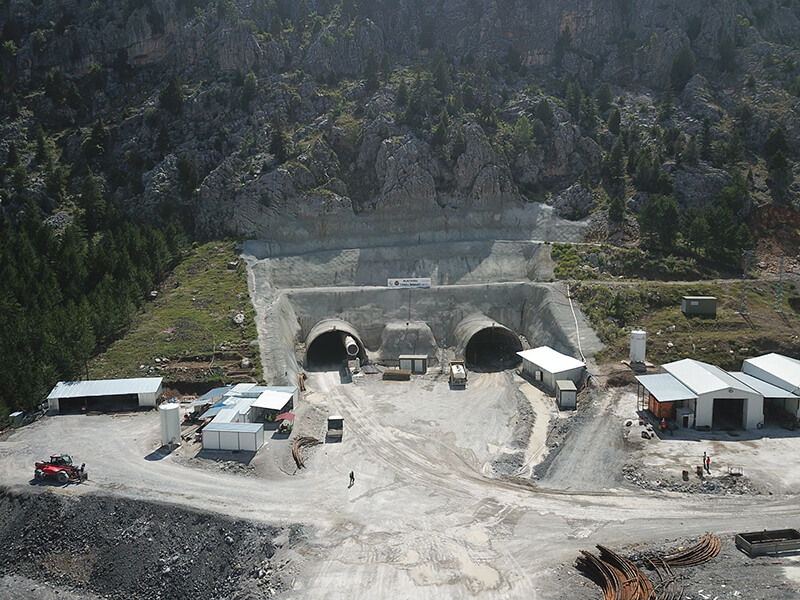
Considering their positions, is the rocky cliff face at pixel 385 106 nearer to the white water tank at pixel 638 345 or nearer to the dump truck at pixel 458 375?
the dump truck at pixel 458 375

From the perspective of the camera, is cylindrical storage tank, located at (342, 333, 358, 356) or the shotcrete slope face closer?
cylindrical storage tank, located at (342, 333, 358, 356)

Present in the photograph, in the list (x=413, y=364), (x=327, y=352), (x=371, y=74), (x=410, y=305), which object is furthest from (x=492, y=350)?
(x=371, y=74)

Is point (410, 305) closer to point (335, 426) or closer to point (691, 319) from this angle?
point (335, 426)

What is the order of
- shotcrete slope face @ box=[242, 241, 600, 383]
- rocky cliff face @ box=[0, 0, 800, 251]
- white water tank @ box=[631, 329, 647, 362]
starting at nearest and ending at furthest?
white water tank @ box=[631, 329, 647, 362] → shotcrete slope face @ box=[242, 241, 600, 383] → rocky cliff face @ box=[0, 0, 800, 251]

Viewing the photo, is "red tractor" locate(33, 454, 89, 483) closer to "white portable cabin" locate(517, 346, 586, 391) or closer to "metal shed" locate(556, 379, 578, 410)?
"metal shed" locate(556, 379, 578, 410)

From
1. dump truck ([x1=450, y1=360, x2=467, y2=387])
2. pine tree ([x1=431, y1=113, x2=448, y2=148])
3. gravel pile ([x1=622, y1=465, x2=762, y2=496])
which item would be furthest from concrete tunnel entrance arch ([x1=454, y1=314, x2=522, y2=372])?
pine tree ([x1=431, y1=113, x2=448, y2=148])

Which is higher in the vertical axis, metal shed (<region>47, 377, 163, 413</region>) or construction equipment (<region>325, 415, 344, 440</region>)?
metal shed (<region>47, 377, 163, 413</region>)
